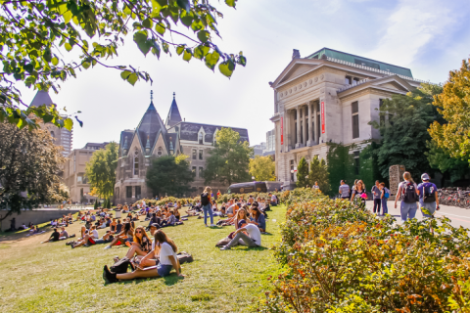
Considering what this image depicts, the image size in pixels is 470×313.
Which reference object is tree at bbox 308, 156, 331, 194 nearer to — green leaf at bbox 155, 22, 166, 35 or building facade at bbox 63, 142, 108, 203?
green leaf at bbox 155, 22, 166, 35

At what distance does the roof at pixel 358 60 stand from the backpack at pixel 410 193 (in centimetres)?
4799

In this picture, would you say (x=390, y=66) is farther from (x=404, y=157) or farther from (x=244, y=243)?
(x=244, y=243)

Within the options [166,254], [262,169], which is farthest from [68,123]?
[262,169]

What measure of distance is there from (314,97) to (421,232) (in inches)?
1964

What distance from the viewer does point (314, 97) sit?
52.7 metres

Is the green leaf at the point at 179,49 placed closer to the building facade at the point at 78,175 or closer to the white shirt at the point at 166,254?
the white shirt at the point at 166,254

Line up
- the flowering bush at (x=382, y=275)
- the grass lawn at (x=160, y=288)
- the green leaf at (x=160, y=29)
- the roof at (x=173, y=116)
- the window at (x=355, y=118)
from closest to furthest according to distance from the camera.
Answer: the flowering bush at (x=382, y=275) < the green leaf at (x=160, y=29) < the grass lawn at (x=160, y=288) < the window at (x=355, y=118) < the roof at (x=173, y=116)

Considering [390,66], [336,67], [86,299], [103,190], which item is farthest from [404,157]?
[103,190]

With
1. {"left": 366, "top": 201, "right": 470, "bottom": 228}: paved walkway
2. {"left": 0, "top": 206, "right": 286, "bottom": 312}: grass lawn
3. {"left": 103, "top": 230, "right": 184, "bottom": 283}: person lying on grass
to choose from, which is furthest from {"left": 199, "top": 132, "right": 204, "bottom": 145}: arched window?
{"left": 103, "top": 230, "right": 184, "bottom": 283}: person lying on grass

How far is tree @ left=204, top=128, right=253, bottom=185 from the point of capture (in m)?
67.3

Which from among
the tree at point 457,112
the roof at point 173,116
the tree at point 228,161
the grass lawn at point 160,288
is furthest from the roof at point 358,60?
the grass lawn at point 160,288

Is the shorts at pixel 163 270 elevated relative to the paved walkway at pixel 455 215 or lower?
lower

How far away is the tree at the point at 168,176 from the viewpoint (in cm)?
6109

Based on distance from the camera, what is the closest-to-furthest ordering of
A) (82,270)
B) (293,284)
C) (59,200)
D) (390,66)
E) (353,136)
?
(293,284) → (82,270) → (59,200) → (353,136) → (390,66)
